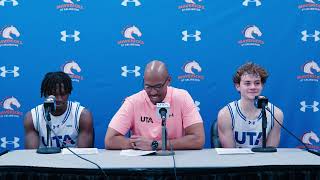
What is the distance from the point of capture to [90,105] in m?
4.28

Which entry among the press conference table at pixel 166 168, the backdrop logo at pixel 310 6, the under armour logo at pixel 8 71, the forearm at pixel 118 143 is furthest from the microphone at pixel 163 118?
the backdrop logo at pixel 310 6

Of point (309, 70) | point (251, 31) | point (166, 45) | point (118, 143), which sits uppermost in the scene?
point (251, 31)

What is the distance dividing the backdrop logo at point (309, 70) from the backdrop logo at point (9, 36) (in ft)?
8.83

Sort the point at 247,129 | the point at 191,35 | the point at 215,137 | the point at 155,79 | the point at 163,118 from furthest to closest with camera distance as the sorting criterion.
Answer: the point at 191,35
the point at 215,137
the point at 247,129
the point at 155,79
the point at 163,118

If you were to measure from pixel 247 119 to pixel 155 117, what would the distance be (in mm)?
731

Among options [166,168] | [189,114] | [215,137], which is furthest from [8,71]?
[166,168]

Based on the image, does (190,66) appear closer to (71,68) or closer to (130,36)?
(130,36)

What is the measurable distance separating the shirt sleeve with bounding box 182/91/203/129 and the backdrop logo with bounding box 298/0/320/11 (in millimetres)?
1584

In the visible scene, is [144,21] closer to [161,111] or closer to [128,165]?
[161,111]

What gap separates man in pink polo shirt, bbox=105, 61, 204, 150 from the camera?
317cm

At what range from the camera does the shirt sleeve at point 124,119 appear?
11.0 feet

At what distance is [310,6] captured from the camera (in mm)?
4246

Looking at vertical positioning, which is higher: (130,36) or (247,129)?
(130,36)

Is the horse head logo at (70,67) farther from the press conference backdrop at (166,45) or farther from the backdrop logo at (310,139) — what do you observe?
the backdrop logo at (310,139)
